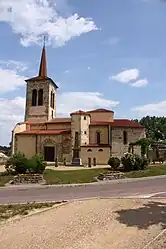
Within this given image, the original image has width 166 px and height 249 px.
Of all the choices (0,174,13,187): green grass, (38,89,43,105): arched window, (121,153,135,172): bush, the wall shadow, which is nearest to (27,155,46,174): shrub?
(0,174,13,187): green grass

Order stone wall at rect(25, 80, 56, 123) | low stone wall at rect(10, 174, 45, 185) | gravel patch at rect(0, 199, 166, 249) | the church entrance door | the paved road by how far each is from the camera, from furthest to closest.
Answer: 1. stone wall at rect(25, 80, 56, 123)
2. the church entrance door
3. low stone wall at rect(10, 174, 45, 185)
4. the paved road
5. gravel patch at rect(0, 199, 166, 249)

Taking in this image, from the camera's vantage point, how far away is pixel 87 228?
30.9 feet

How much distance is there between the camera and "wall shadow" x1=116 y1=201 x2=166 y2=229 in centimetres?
973

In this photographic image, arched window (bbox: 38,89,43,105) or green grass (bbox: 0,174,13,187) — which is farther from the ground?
arched window (bbox: 38,89,43,105)

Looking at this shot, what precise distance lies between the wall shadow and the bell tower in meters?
43.9

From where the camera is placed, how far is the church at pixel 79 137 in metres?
45.1

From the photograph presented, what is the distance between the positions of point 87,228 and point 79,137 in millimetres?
36804

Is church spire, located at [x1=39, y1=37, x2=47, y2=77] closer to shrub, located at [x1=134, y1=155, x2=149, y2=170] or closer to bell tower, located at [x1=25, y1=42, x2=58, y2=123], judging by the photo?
bell tower, located at [x1=25, y1=42, x2=58, y2=123]

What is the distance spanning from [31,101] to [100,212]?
1867 inches

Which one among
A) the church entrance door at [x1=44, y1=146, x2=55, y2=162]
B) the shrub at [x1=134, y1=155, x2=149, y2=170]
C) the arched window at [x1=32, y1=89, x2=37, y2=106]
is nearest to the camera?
the shrub at [x1=134, y1=155, x2=149, y2=170]

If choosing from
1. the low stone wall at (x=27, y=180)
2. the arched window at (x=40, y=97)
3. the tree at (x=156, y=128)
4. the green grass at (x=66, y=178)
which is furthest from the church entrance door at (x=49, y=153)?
the tree at (x=156, y=128)

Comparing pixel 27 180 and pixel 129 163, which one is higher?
pixel 129 163

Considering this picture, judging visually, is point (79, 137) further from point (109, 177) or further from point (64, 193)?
point (64, 193)

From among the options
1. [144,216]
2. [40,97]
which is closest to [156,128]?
[40,97]
